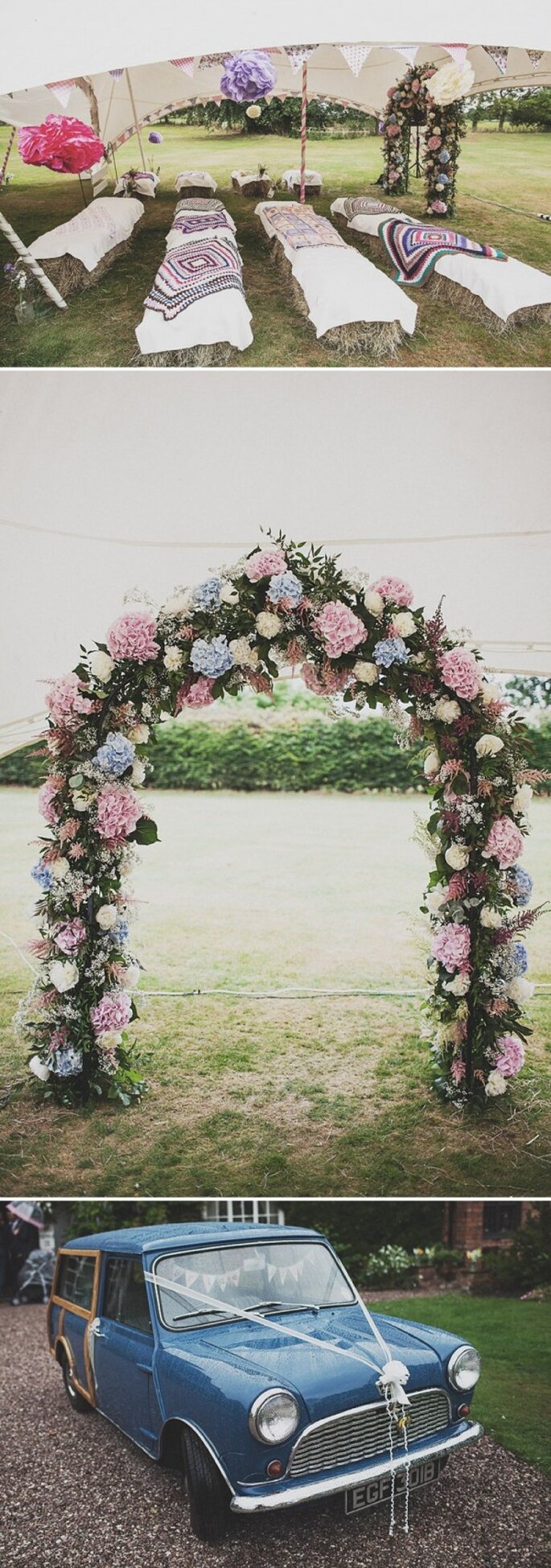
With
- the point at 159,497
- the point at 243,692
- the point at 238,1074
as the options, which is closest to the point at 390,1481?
the point at 238,1074

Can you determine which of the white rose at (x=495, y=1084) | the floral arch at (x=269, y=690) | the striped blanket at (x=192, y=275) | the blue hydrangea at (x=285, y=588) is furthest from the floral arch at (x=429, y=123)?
the white rose at (x=495, y=1084)

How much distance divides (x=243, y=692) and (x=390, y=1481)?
34.5 ft

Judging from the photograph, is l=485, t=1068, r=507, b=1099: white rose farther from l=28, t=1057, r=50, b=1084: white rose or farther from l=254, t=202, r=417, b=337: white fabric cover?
l=254, t=202, r=417, b=337: white fabric cover

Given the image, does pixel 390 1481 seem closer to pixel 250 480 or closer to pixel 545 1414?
pixel 545 1414

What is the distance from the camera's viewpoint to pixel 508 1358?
5.10 metres

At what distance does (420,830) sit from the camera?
5.50m

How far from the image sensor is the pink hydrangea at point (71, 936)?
524 cm

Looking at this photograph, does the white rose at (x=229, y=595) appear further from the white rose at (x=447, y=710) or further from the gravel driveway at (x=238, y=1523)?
the gravel driveway at (x=238, y=1523)

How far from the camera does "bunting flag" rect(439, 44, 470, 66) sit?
17.7 ft

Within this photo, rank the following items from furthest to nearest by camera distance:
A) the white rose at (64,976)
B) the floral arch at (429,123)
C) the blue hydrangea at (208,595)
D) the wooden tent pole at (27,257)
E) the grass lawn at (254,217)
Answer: the wooden tent pole at (27,257), the grass lawn at (254,217), the floral arch at (429,123), the white rose at (64,976), the blue hydrangea at (208,595)

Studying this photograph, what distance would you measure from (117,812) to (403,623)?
157 cm

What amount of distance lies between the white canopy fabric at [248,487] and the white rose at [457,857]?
1.93 m

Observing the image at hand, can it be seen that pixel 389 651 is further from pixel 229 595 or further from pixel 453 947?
pixel 453 947

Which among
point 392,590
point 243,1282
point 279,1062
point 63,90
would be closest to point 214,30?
point 63,90
